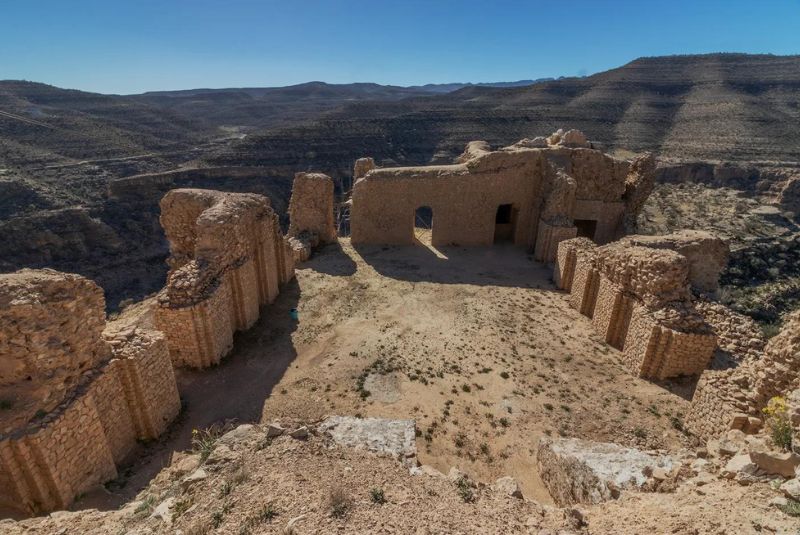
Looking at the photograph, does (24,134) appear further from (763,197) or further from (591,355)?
(763,197)

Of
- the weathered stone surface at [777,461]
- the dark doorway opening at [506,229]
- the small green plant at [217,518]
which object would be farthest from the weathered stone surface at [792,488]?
the dark doorway opening at [506,229]

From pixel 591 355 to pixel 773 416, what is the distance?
5.67 m

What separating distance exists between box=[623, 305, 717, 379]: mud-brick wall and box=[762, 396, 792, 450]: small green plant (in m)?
4.29

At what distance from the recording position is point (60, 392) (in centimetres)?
604

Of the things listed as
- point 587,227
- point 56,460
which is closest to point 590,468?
point 56,460

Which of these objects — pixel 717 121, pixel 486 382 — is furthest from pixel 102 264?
pixel 717 121

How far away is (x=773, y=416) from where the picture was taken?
17.3 feet

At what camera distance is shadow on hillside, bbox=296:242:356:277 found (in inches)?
651

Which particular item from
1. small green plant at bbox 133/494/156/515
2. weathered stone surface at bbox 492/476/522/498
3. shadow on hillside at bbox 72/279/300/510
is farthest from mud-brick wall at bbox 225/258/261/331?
weathered stone surface at bbox 492/476/522/498

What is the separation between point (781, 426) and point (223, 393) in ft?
32.3

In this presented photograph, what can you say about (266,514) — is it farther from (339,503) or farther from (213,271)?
(213,271)

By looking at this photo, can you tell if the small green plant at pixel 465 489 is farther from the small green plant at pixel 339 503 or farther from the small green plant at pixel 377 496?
the small green plant at pixel 339 503

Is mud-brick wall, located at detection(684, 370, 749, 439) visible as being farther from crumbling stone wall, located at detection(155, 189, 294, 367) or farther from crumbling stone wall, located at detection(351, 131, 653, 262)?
crumbling stone wall, located at detection(351, 131, 653, 262)

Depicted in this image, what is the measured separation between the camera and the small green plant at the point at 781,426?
14.7 ft
